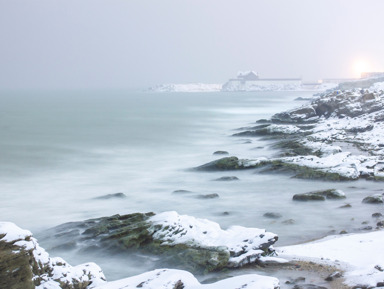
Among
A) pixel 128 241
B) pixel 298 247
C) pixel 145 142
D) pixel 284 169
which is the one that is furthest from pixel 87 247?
pixel 145 142

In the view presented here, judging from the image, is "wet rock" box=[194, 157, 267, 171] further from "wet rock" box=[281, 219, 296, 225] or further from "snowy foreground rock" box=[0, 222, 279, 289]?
"snowy foreground rock" box=[0, 222, 279, 289]

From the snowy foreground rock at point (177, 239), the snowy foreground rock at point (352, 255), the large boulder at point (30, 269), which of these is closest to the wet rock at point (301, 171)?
the snowy foreground rock at point (352, 255)

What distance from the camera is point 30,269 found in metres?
5.99

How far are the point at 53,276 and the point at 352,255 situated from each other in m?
5.10

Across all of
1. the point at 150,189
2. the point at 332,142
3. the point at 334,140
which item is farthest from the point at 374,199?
the point at 334,140

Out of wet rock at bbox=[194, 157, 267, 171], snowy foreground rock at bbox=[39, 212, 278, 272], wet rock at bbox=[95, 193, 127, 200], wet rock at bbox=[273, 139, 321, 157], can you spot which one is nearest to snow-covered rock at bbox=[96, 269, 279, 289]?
snowy foreground rock at bbox=[39, 212, 278, 272]

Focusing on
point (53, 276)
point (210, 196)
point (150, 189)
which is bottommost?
point (150, 189)

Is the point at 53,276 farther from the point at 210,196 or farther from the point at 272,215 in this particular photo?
the point at 210,196

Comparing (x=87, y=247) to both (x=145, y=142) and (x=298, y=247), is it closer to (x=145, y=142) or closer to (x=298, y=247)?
(x=298, y=247)

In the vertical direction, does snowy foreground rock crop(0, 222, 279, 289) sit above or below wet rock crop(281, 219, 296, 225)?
above

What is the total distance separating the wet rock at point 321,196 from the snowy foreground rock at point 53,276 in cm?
766

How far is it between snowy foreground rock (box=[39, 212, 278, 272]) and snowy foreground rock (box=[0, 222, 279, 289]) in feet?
5.22

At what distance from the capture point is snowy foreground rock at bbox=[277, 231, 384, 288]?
6949 mm

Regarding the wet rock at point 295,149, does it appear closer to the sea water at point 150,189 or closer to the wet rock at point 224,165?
the sea water at point 150,189
